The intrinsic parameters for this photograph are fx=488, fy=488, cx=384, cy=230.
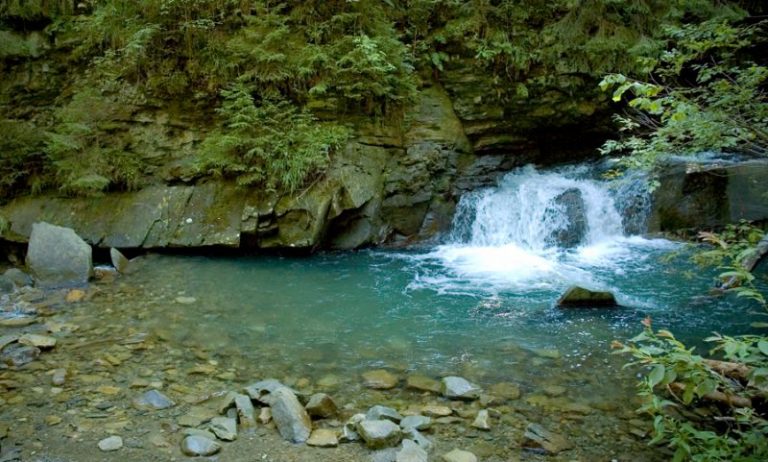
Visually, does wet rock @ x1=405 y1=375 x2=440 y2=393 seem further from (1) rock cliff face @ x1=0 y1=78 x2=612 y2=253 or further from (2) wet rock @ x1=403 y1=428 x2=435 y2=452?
(1) rock cliff face @ x1=0 y1=78 x2=612 y2=253

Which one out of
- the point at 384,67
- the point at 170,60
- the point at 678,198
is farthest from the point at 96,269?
the point at 678,198

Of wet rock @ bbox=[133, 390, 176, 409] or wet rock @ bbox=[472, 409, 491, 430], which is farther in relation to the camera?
wet rock @ bbox=[133, 390, 176, 409]

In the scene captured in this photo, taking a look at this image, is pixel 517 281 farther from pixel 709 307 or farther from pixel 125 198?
pixel 125 198

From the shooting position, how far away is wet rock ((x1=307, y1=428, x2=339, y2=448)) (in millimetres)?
3629

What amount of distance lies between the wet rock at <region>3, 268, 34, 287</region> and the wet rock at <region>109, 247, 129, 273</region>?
115 cm

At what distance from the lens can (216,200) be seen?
9156 mm

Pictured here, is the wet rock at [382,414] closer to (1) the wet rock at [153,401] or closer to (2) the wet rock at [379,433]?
(2) the wet rock at [379,433]

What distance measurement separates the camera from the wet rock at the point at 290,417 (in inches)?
146

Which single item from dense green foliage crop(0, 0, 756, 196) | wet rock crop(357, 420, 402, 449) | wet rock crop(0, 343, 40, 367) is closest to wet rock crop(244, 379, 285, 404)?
wet rock crop(357, 420, 402, 449)

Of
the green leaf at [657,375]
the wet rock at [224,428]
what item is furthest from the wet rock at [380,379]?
the green leaf at [657,375]

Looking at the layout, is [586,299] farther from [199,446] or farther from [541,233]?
[199,446]

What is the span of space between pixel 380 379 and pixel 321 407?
0.88 m

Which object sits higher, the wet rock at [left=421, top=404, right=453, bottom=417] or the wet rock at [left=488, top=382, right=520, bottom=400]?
the wet rock at [left=488, top=382, right=520, bottom=400]

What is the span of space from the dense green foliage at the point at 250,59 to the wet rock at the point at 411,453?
19.9 feet
